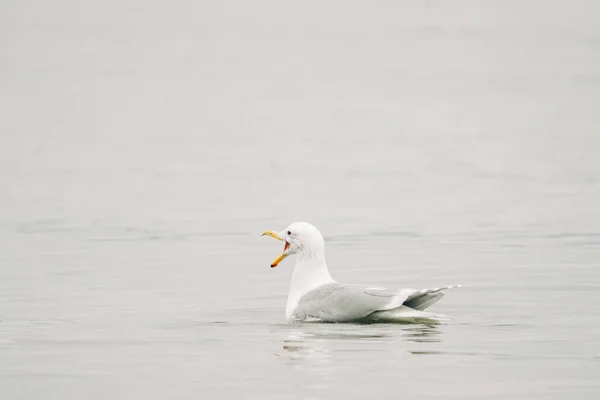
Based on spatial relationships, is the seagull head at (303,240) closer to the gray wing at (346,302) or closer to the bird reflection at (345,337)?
the gray wing at (346,302)

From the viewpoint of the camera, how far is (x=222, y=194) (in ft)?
99.6

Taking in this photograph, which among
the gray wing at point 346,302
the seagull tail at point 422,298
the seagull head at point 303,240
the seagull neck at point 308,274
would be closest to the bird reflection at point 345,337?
the gray wing at point 346,302

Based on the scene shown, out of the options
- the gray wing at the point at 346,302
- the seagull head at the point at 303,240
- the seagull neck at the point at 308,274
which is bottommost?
the gray wing at the point at 346,302

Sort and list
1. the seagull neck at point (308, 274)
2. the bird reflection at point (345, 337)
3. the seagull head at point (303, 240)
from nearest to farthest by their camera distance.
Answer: the bird reflection at point (345, 337), the seagull neck at point (308, 274), the seagull head at point (303, 240)

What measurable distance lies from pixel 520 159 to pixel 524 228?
1086 cm

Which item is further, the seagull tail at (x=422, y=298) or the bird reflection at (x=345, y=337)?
the seagull tail at (x=422, y=298)

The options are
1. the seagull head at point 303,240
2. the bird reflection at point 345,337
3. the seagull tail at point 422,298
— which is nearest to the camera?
the bird reflection at point 345,337

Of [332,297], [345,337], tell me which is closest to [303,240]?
[332,297]

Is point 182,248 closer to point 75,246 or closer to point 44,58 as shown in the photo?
point 75,246

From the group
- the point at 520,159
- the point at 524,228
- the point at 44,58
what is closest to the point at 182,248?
the point at 524,228

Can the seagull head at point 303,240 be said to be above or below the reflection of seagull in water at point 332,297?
above

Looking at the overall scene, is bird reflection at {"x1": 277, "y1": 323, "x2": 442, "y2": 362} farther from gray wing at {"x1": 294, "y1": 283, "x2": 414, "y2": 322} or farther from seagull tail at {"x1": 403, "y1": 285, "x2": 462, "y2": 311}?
seagull tail at {"x1": 403, "y1": 285, "x2": 462, "y2": 311}

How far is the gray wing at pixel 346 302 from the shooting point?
14375 mm

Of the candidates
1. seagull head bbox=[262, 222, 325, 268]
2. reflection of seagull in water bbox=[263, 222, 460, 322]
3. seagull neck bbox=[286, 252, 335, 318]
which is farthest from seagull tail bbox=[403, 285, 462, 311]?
seagull head bbox=[262, 222, 325, 268]
